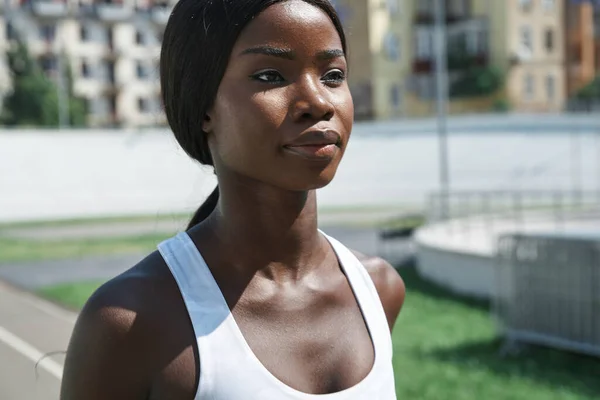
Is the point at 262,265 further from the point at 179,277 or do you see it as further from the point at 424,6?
the point at 424,6

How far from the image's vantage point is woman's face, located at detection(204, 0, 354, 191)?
1466mm

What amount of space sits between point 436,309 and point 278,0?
10.4 meters

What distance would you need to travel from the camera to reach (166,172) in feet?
128

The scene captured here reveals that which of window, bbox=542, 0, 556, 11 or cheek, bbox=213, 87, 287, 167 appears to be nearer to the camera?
cheek, bbox=213, 87, 287, 167

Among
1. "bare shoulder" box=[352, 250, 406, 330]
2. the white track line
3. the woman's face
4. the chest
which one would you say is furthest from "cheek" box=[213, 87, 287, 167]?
the white track line

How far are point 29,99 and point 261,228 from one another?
2186 inches

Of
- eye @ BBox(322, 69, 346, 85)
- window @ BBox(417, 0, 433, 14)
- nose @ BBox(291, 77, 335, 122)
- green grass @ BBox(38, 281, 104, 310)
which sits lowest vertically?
green grass @ BBox(38, 281, 104, 310)

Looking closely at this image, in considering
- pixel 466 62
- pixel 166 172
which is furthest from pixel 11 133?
pixel 466 62

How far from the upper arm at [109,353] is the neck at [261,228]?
23cm

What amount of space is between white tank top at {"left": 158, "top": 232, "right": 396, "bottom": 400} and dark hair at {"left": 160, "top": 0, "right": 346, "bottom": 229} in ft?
0.66

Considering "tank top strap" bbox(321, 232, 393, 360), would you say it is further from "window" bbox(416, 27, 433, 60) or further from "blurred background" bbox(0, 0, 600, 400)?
"window" bbox(416, 27, 433, 60)

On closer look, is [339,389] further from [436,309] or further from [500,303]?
[436,309]

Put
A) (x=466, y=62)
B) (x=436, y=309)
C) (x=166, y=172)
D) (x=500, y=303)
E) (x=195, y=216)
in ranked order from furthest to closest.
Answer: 1. (x=466, y=62)
2. (x=166, y=172)
3. (x=436, y=309)
4. (x=500, y=303)
5. (x=195, y=216)

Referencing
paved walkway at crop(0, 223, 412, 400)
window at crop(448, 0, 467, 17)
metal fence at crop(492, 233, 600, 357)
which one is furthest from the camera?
window at crop(448, 0, 467, 17)
